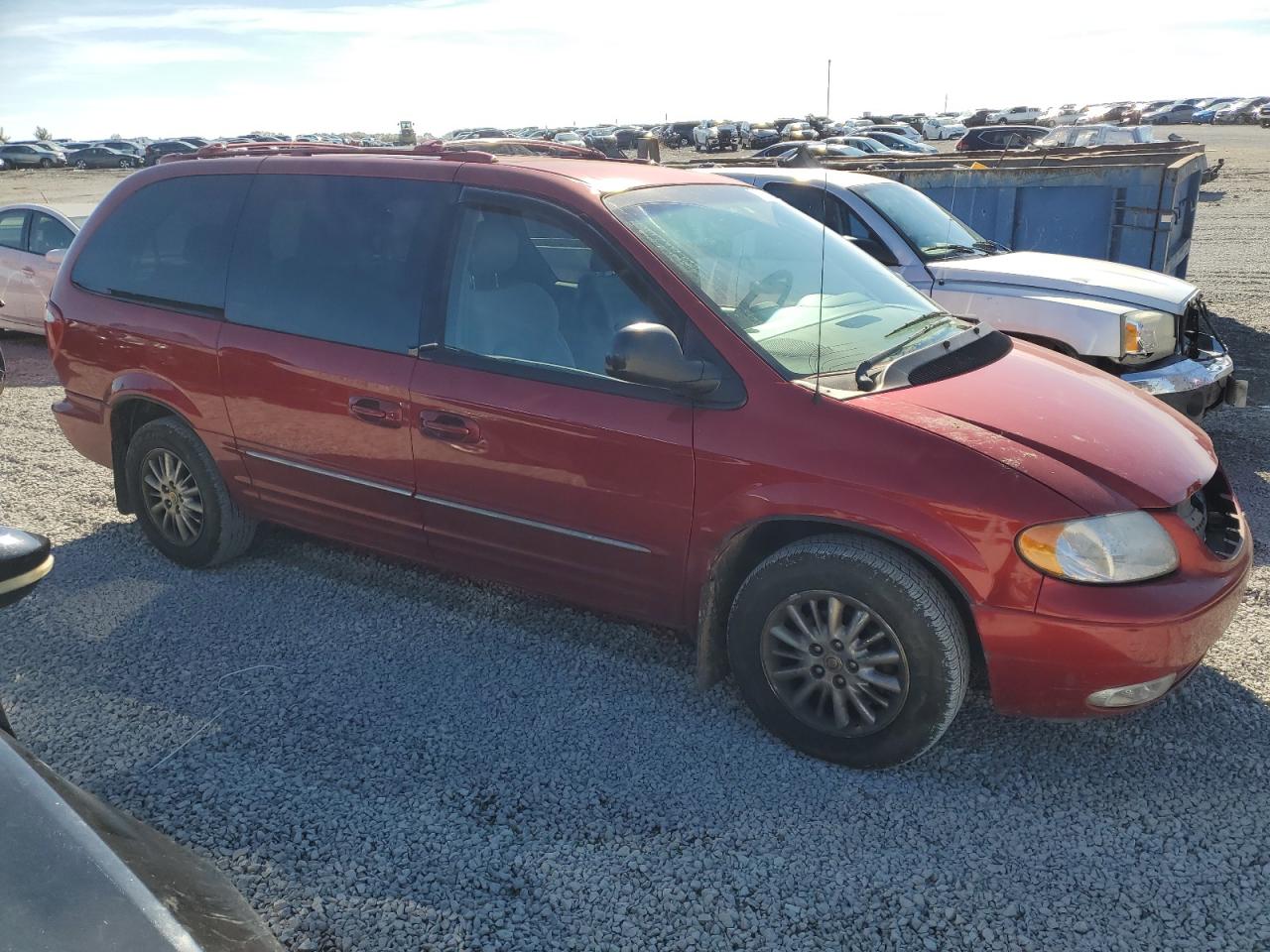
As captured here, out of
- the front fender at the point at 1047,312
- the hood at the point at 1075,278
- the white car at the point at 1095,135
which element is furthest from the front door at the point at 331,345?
the white car at the point at 1095,135

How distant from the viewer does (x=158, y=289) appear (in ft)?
15.2

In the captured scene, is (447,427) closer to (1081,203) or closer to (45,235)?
(1081,203)

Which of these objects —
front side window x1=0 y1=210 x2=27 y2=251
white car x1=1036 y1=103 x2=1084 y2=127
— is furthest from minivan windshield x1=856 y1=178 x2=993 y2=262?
white car x1=1036 y1=103 x2=1084 y2=127

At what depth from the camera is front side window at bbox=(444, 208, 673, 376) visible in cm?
353

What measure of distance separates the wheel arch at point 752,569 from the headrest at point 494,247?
1362 millimetres

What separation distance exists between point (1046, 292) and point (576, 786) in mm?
→ 4519

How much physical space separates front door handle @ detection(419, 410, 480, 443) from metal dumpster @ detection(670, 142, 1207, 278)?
6103 mm

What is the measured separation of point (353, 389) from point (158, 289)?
1352mm

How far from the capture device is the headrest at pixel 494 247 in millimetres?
3783

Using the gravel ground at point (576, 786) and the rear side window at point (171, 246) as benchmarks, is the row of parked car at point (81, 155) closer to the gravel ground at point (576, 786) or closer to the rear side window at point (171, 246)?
the rear side window at point (171, 246)

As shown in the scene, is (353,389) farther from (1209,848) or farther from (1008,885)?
(1209,848)

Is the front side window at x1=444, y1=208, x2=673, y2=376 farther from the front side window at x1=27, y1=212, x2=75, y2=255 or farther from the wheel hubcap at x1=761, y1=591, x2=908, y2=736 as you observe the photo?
the front side window at x1=27, y1=212, x2=75, y2=255

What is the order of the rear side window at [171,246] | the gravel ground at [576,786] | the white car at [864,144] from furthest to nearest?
the white car at [864,144] < the rear side window at [171,246] < the gravel ground at [576,786]

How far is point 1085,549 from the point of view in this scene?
2889 millimetres
